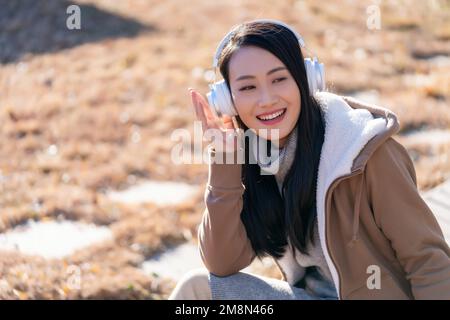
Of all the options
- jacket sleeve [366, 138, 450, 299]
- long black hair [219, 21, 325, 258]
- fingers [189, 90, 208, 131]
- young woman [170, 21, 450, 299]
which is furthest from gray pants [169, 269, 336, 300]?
fingers [189, 90, 208, 131]

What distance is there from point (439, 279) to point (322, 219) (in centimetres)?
41

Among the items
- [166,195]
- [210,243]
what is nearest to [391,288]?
[210,243]

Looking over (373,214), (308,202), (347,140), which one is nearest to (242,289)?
(308,202)

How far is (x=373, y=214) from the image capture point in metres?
2.42

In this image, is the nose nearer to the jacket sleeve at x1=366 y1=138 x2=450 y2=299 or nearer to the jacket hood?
the jacket hood

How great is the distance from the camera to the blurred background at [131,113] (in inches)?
153

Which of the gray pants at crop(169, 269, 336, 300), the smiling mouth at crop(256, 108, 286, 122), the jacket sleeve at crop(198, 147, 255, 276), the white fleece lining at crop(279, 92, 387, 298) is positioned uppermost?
the smiling mouth at crop(256, 108, 286, 122)

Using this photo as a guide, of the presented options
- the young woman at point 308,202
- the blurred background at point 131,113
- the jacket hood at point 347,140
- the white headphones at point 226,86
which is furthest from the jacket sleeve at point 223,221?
the blurred background at point 131,113

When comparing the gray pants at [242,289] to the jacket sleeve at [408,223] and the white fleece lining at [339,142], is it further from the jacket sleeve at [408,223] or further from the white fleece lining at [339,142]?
the jacket sleeve at [408,223]

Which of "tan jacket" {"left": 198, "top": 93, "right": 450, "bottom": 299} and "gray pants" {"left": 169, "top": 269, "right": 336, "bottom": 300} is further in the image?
"gray pants" {"left": 169, "top": 269, "right": 336, "bottom": 300}

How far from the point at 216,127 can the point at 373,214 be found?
643mm

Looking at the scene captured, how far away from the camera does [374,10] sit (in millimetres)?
8414

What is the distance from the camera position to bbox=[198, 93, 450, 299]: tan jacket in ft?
7.63

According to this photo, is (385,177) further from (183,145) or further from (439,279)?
(183,145)
